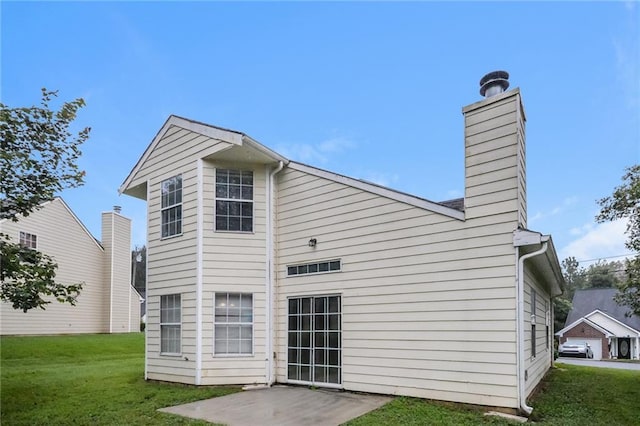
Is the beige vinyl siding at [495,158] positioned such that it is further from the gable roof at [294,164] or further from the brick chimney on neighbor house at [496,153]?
the gable roof at [294,164]

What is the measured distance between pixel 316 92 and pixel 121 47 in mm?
6801

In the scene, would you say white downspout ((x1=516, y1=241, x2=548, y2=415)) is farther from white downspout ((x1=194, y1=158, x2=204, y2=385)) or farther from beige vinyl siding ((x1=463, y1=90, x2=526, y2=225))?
white downspout ((x1=194, y1=158, x2=204, y2=385))

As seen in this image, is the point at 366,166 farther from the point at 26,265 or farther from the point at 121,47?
the point at 26,265

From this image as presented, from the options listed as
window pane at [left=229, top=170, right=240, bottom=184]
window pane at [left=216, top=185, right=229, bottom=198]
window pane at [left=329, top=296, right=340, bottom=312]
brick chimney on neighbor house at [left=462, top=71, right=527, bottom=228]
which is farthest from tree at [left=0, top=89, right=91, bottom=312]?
brick chimney on neighbor house at [left=462, top=71, right=527, bottom=228]

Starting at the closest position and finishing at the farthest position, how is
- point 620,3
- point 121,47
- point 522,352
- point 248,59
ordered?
point 522,352
point 620,3
point 121,47
point 248,59

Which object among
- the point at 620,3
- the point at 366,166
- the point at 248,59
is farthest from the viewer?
the point at 366,166

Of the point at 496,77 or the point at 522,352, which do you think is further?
the point at 496,77

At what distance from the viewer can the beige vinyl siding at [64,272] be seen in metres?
18.1

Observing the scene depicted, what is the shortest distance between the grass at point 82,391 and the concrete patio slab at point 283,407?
1.31 feet

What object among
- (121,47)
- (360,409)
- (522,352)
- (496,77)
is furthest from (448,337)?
(121,47)

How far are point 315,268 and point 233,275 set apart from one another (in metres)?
1.71

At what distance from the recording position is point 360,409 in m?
6.49

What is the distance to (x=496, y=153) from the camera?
6594mm

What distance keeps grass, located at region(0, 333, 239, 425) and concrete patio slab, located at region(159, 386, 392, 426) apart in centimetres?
40
